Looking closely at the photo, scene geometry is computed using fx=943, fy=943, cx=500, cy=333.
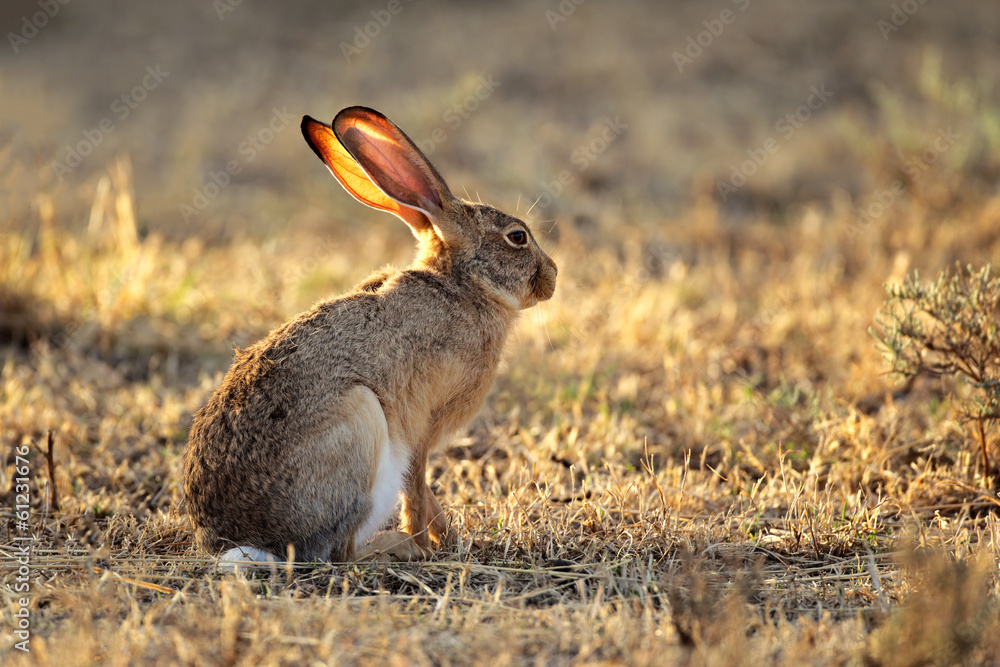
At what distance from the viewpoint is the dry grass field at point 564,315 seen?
274 centimetres

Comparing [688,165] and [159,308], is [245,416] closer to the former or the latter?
[159,308]

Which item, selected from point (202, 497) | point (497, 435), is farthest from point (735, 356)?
point (202, 497)

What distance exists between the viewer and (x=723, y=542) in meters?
3.38
